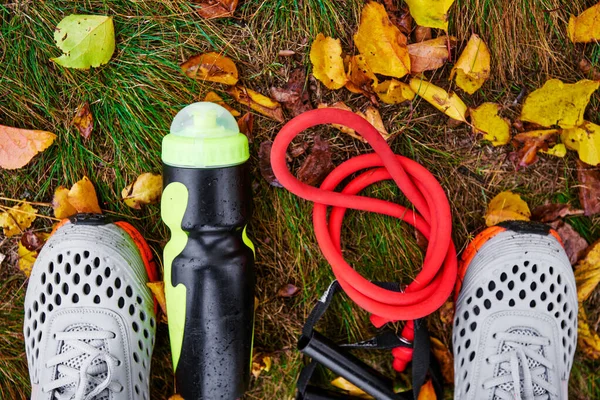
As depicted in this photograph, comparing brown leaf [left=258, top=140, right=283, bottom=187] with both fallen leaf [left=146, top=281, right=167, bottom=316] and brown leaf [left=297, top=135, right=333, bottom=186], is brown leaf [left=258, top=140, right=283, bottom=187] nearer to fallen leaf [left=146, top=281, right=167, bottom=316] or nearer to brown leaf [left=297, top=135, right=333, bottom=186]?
brown leaf [left=297, top=135, right=333, bottom=186]

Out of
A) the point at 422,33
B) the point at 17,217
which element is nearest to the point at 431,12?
the point at 422,33

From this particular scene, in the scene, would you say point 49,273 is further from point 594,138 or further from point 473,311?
point 594,138

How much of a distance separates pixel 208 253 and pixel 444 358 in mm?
1003

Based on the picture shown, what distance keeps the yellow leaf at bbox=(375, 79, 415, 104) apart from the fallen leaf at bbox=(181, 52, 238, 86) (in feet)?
1.65

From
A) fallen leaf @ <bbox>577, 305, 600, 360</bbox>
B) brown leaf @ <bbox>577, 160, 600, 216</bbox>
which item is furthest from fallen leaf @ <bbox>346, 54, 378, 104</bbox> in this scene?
fallen leaf @ <bbox>577, 305, 600, 360</bbox>

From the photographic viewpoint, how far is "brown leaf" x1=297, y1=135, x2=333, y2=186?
68.9 inches

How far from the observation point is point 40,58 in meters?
1.75

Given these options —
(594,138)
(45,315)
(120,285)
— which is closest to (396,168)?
(594,138)

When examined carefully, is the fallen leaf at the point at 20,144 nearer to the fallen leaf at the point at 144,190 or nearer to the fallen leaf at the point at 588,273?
the fallen leaf at the point at 144,190

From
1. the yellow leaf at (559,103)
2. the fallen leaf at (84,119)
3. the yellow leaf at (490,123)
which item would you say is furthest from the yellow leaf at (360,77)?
the fallen leaf at (84,119)

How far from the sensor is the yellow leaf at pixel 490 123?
1750 millimetres

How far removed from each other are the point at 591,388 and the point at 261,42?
1792 millimetres

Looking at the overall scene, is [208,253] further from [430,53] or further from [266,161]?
[430,53]

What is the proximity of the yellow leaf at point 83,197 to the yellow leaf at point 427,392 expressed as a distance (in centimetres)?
134
